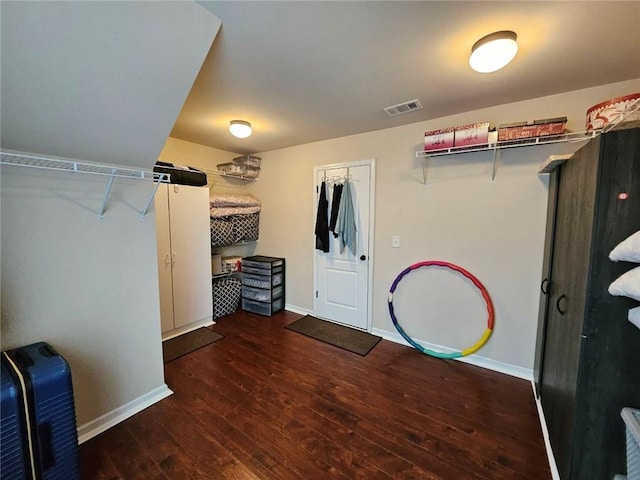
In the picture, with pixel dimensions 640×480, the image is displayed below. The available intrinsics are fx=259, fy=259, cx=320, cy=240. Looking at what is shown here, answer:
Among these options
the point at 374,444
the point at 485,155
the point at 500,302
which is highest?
the point at 485,155

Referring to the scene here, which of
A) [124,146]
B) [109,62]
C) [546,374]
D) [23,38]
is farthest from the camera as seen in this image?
[546,374]

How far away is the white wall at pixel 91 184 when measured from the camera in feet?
3.73

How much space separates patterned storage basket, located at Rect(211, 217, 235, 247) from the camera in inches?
140

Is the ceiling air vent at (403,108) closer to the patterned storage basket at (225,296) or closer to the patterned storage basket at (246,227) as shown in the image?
the patterned storage basket at (246,227)

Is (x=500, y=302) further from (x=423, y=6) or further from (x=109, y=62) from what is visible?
(x=109, y=62)

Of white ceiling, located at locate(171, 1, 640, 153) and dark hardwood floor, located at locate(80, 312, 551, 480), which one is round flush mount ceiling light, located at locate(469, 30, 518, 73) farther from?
dark hardwood floor, located at locate(80, 312, 551, 480)

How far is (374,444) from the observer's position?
1.67 metres

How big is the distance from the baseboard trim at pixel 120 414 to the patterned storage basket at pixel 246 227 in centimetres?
218

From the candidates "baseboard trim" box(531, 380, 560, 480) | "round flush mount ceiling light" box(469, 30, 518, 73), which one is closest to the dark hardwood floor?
"baseboard trim" box(531, 380, 560, 480)

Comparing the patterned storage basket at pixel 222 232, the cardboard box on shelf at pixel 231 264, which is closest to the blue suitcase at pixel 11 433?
the patterned storage basket at pixel 222 232

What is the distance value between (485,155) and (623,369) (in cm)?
186

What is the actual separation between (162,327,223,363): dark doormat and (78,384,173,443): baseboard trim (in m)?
0.56

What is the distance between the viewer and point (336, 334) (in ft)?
10.5

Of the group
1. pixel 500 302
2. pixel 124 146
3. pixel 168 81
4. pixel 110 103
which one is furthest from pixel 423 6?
pixel 500 302
